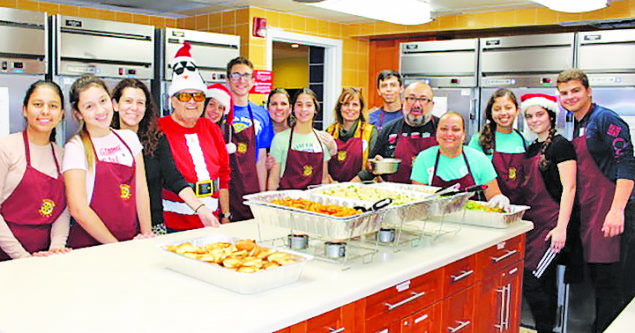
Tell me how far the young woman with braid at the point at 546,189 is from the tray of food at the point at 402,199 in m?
1.30

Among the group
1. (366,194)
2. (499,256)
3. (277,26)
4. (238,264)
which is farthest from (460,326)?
(277,26)

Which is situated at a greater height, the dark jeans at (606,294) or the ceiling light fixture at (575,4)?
the ceiling light fixture at (575,4)

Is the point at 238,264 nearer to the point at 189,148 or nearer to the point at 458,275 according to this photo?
the point at 458,275

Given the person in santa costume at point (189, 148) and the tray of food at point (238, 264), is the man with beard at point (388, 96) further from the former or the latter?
the tray of food at point (238, 264)

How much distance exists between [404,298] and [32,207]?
1.64m

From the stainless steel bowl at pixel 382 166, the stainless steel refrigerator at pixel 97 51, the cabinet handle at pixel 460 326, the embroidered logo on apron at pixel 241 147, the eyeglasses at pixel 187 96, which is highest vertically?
the stainless steel refrigerator at pixel 97 51

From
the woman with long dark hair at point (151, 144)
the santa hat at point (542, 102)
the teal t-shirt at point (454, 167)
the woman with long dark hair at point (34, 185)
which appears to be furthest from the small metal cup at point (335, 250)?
the santa hat at point (542, 102)

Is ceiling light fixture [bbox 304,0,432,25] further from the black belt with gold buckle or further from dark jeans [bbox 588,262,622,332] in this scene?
dark jeans [bbox 588,262,622,332]

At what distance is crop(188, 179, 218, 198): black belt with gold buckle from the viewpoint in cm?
327

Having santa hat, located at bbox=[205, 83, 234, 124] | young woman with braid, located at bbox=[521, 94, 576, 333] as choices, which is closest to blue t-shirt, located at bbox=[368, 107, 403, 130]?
young woman with braid, located at bbox=[521, 94, 576, 333]

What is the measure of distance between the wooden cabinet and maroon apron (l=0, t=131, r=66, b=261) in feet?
4.66

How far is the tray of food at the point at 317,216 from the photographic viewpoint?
86.9 inches

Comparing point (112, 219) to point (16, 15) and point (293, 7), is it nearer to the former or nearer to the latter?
point (16, 15)

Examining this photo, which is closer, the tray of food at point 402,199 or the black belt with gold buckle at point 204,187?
the tray of food at point 402,199
